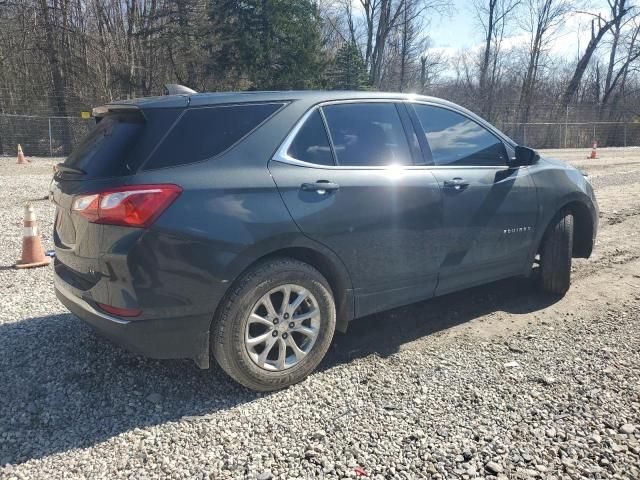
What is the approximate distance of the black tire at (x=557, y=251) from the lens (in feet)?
15.0

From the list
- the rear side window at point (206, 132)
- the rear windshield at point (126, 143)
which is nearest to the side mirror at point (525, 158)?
the rear side window at point (206, 132)

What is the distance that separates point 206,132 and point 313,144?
696 mm

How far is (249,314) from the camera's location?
2.91 meters

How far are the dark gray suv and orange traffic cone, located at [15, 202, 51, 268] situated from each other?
2632mm

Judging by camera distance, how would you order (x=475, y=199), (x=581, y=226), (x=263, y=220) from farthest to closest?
(x=581, y=226) → (x=475, y=199) → (x=263, y=220)

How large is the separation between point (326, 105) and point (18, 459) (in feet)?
8.77

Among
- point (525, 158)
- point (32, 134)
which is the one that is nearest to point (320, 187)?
point (525, 158)

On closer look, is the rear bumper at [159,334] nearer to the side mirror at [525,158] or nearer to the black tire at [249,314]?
the black tire at [249,314]

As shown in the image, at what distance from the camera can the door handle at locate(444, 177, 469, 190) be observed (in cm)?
373

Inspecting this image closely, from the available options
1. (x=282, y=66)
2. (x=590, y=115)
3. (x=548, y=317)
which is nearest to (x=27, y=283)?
(x=548, y=317)

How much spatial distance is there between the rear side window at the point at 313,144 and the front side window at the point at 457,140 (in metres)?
0.95

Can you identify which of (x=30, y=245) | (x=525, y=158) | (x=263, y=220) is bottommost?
(x=30, y=245)

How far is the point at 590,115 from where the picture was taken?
3338cm

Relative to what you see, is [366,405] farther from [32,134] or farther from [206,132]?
[32,134]
